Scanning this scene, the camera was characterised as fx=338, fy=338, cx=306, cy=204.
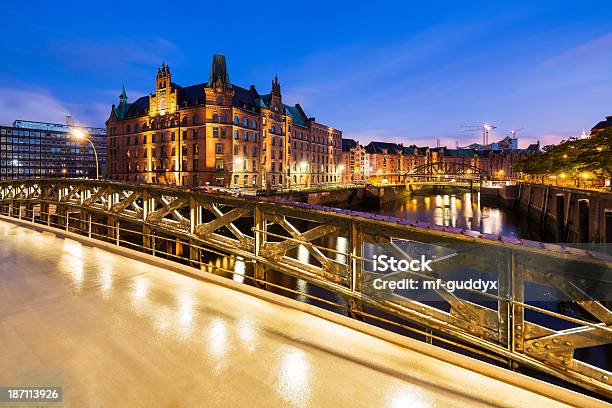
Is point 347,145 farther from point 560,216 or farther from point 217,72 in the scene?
point 560,216

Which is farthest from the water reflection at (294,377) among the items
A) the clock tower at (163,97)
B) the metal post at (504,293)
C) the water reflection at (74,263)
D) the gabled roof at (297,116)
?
the gabled roof at (297,116)

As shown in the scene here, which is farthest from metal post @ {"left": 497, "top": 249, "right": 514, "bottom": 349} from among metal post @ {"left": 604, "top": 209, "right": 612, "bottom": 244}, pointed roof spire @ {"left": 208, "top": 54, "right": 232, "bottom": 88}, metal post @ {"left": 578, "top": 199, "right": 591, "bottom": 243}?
pointed roof spire @ {"left": 208, "top": 54, "right": 232, "bottom": 88}

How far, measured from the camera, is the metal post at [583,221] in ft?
101

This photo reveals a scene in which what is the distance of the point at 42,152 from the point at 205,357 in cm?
16624

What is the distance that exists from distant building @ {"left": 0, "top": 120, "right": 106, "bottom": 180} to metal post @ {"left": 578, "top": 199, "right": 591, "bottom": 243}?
14501 centimetres

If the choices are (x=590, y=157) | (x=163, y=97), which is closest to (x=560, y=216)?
(x=590, y=157)

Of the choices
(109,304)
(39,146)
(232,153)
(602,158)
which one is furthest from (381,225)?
(39,146)

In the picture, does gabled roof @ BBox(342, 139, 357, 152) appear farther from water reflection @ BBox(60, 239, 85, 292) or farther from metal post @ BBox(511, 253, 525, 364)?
metal post @ BBox(511, 253, 525, 364)

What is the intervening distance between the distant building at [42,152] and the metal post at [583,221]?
145006 mm

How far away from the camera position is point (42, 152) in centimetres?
13300

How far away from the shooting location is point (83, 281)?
6.80 meters

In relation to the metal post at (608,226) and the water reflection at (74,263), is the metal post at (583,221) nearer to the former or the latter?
the metal post at (608,226)

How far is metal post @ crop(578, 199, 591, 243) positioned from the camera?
30891mm

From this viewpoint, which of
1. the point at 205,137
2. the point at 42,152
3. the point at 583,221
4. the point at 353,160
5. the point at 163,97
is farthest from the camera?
the point at 353,160
